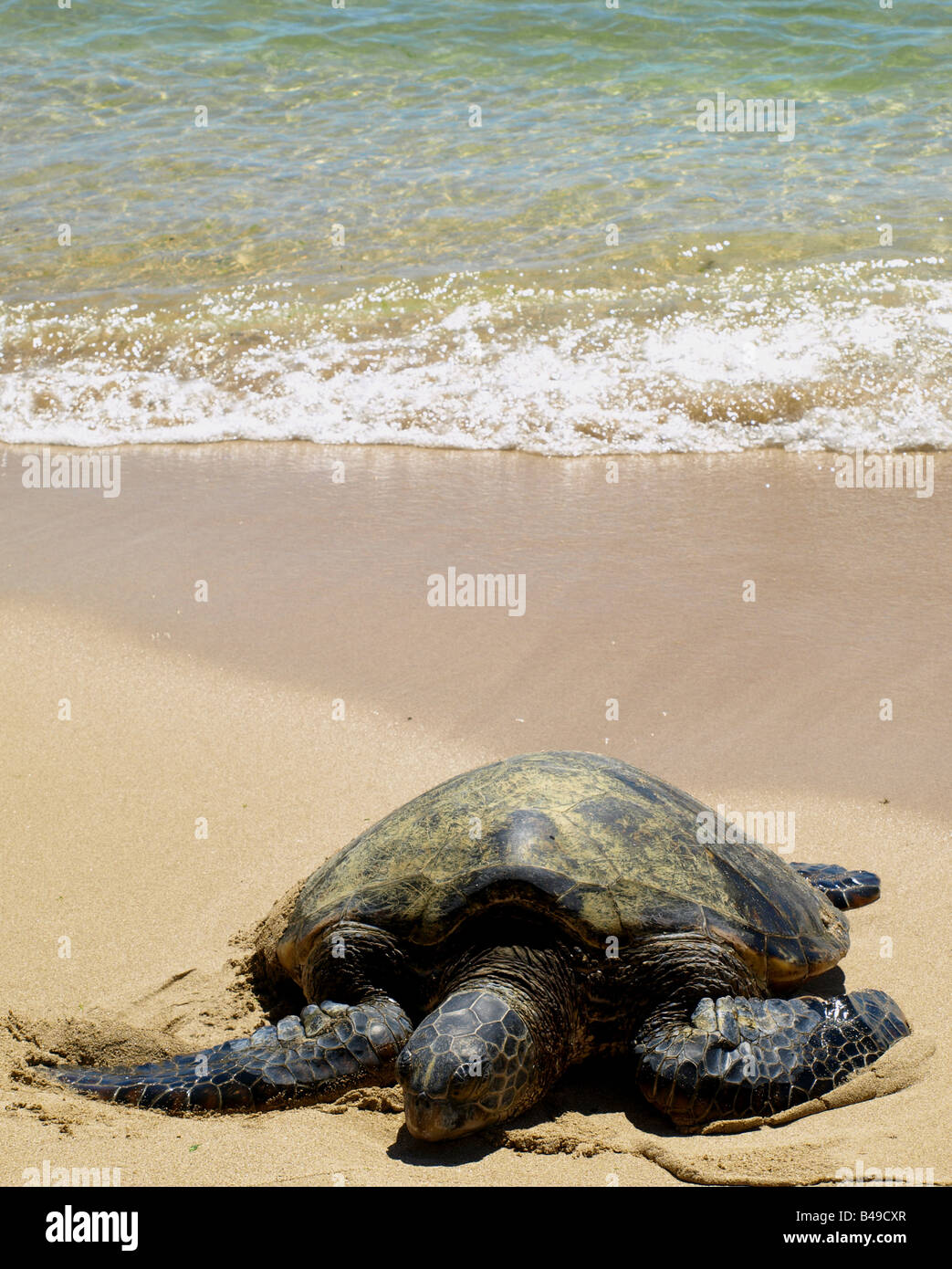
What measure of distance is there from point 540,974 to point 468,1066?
1.33ft

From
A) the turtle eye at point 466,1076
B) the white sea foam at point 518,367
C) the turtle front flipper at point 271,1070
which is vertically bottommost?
the turtle front flipper at point 271,1070

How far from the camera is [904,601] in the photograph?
16.9 ft

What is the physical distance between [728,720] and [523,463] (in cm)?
251

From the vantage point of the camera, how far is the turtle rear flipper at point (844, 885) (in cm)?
354

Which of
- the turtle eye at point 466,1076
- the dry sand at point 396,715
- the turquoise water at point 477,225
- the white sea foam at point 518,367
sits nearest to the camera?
the turtle eye at point 466,1076

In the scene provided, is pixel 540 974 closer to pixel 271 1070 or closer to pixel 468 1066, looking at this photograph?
pixel 468 1066

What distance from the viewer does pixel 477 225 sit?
30.6ft

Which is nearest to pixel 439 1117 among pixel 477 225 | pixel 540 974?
pixel 540 974

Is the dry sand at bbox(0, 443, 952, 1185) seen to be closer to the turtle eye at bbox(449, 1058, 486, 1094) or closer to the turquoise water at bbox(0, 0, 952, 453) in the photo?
the turtle eye at bbox(449, 1058, 486, 1094)

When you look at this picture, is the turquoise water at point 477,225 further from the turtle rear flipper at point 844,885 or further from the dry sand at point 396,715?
the turtle rear flipper at point 844,885

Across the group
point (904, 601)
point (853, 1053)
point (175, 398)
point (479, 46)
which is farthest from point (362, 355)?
point (479, 46)

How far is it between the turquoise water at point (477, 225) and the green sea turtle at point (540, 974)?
12.6 ft

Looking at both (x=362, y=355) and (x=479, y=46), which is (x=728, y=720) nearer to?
(x=362, y=355)

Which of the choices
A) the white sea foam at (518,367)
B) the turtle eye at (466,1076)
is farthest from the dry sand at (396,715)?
the white sea foam at (518,367)
